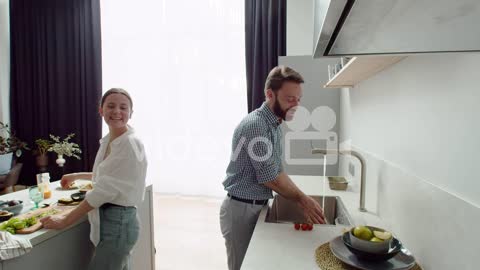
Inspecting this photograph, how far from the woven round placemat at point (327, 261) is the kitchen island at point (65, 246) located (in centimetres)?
121

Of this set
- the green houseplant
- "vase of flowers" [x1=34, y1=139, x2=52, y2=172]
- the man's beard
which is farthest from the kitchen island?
"vase of flowers" [x1=34, y1=139, x2=52, y2=172]

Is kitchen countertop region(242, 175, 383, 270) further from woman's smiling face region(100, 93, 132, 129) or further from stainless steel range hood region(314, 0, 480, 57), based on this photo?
woman's smiling face region(100, 93, 132, 129)

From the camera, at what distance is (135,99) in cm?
424

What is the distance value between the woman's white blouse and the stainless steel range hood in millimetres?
1107

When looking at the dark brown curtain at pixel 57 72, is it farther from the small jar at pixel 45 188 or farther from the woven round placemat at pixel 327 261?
the woven round placemat at pixel 327 261

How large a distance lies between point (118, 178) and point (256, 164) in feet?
2.24

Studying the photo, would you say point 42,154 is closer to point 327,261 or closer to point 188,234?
point 188,234

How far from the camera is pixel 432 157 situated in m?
0.94

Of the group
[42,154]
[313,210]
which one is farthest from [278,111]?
[42,154]

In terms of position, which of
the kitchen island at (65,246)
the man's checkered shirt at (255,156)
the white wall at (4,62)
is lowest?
the kitchen island at (65,246)

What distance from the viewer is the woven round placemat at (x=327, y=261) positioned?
3.18 feet

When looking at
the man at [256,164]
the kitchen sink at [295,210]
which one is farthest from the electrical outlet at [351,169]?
the man at [256,164]

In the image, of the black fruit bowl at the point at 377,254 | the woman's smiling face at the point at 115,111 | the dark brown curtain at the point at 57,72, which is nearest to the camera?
the black fruit bowl at the point at 377,254

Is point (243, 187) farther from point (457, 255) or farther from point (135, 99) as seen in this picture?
point (135, 99)
